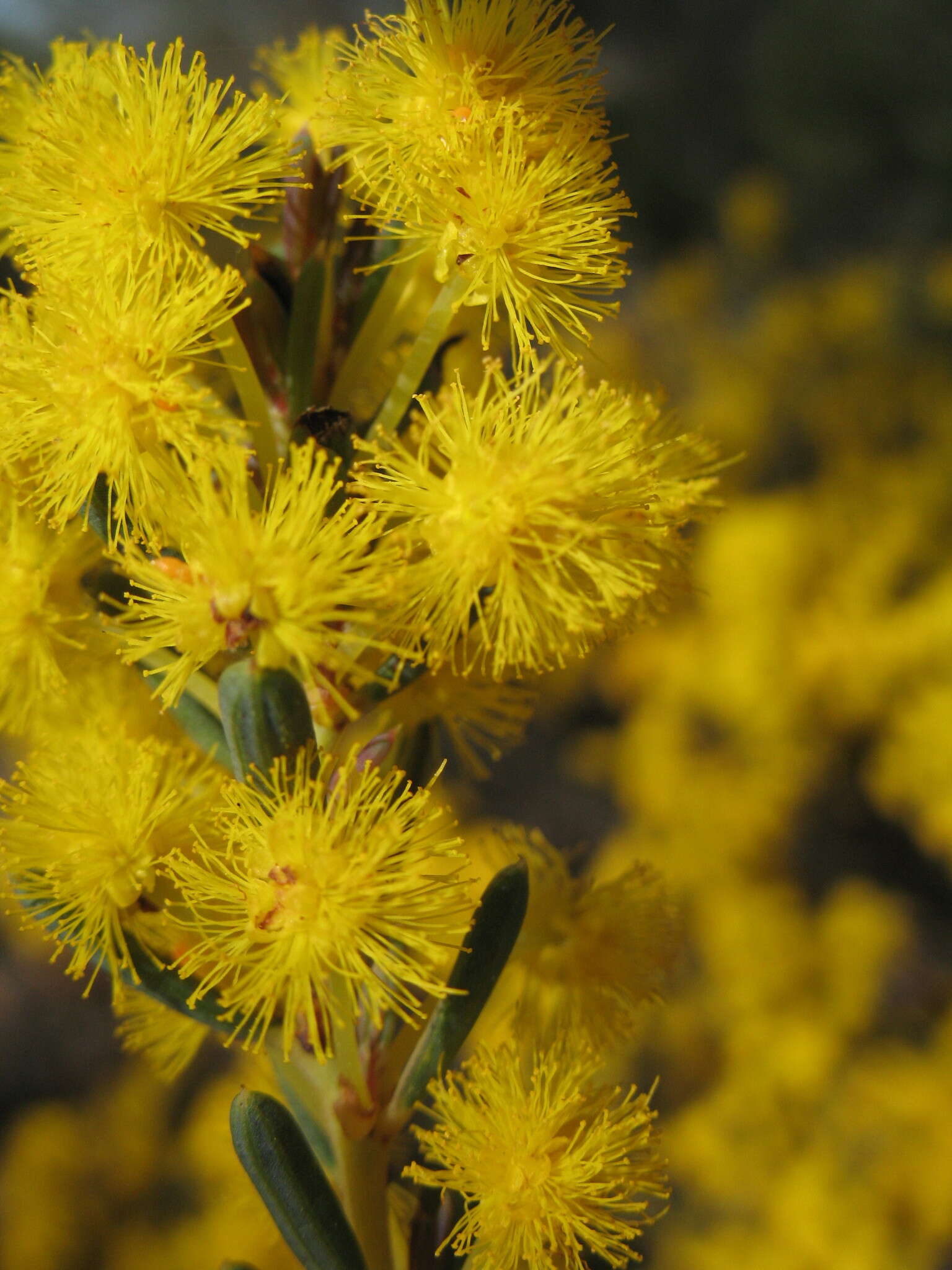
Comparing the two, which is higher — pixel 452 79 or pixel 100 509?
pixel 452 79

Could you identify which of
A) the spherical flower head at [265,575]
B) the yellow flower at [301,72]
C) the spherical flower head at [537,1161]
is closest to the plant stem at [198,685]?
the spherical flower head at [265,575]

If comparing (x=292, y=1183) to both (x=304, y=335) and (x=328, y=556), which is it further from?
(x=304, y=335)

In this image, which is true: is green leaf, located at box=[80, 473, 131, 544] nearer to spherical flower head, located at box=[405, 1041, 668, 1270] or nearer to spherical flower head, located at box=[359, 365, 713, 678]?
spherical flower head, located at box=[359, 365, 713, 678]

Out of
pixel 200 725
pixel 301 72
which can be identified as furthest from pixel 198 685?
pixel 301 72

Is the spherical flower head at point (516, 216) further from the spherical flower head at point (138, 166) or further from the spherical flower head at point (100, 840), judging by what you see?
the spherical flower head at point (100, 840)

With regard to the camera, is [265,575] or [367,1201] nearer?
[265,575]
